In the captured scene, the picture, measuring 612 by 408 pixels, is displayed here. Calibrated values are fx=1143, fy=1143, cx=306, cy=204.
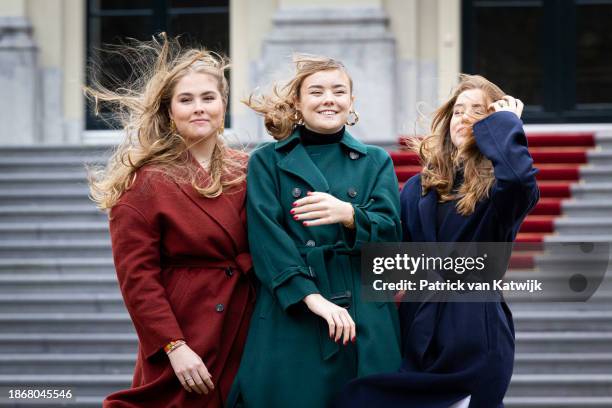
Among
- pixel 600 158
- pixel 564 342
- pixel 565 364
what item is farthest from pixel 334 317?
pixel 600 158

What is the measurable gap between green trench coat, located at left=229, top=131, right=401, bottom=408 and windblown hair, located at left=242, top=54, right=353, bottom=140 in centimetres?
22

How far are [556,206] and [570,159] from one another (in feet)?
2.71

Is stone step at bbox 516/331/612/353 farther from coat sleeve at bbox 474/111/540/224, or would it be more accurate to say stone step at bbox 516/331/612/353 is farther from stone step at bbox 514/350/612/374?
coat sleeve at bbox 474/111/540/224

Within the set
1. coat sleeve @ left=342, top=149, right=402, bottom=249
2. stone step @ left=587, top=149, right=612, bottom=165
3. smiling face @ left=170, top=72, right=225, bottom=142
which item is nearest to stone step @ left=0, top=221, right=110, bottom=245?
stone step @ left=587, top=149, right=612, bottom=165

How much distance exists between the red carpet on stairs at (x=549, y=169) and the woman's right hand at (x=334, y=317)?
462 centimetres

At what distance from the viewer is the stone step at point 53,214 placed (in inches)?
376

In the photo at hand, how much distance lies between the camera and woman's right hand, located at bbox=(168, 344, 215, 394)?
427 centimetres

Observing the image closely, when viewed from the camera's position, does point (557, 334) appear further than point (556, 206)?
No

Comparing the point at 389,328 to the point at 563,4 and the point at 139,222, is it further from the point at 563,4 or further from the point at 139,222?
the point at 563,4

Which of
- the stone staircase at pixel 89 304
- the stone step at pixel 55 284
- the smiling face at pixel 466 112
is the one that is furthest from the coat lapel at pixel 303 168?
the stone step at pixel 55 284

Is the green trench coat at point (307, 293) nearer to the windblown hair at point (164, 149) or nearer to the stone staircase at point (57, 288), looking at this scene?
the windblown hair at point (164, 149)

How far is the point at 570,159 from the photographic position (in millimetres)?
9758

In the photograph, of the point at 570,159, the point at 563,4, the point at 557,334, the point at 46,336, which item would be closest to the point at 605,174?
the point at 570,159

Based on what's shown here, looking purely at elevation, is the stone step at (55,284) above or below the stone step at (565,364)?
above
